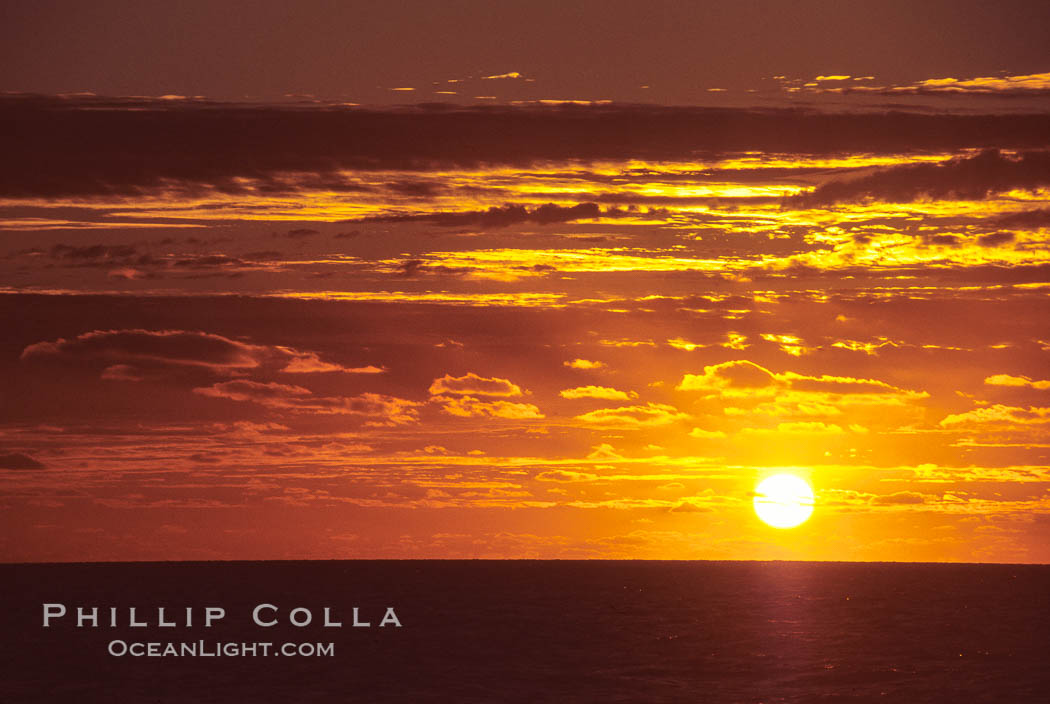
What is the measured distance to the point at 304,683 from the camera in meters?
76.2

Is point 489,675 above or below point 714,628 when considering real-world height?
below

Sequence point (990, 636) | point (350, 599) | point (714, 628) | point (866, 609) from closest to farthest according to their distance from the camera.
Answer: point (990, 636) → point (714, 628) → point (866, 609) → point (350, 599)

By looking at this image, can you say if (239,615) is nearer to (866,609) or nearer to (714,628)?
(714,628)

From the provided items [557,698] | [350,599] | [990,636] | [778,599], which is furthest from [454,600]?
[557,698]

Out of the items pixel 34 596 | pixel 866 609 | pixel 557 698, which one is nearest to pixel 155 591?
pixel 34 596

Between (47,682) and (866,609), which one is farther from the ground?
(866,609)

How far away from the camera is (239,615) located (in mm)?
137500

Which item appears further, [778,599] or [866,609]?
[778,599]

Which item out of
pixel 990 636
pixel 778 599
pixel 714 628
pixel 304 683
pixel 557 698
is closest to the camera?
pixel 557 698

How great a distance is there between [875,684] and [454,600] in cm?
10213

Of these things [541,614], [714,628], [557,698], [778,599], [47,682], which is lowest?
[557,698]

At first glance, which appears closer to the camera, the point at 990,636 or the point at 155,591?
the point at 990,636

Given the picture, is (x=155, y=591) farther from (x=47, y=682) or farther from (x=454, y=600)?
(x=47, y=682)

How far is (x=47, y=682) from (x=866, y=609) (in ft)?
348
